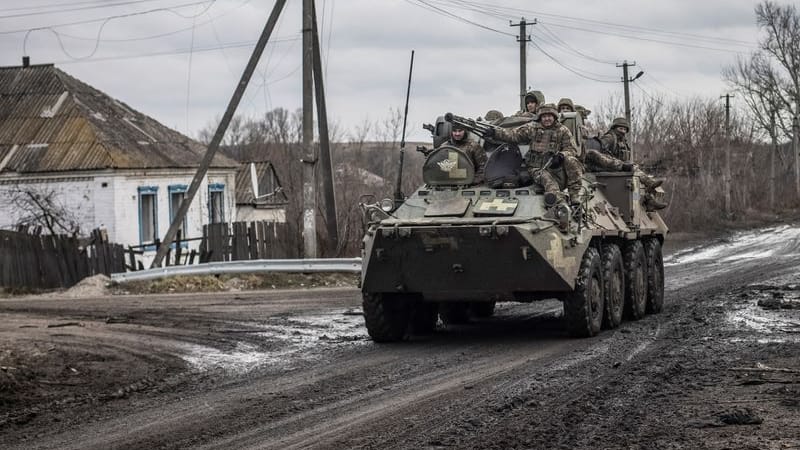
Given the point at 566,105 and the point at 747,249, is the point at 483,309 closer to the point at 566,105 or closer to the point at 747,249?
the point at 566,105

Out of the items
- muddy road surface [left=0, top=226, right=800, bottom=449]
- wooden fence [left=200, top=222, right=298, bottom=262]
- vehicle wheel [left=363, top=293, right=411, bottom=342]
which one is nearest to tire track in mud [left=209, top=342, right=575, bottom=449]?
muddy road surface [left=0, top=226, right=800, bottom=449]

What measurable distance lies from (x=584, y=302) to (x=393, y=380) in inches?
137

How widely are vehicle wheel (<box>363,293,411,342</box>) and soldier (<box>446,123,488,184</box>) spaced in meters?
1.74

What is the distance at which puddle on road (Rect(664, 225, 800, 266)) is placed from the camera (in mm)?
27594

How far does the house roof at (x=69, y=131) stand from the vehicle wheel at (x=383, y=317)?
1787cm

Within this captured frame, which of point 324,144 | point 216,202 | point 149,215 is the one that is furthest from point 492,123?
point 216,202

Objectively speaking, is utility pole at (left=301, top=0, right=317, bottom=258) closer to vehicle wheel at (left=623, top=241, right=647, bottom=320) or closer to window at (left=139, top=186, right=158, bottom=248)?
vehicle wheel at (left=623, top=241, right=647, bottom=320)

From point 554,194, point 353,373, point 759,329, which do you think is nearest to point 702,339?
point 759,329

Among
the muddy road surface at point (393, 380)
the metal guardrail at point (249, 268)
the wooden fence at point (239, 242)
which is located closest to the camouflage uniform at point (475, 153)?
the muddy road surface at point (393, 380)

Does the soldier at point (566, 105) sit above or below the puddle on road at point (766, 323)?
above

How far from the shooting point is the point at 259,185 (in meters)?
51.8

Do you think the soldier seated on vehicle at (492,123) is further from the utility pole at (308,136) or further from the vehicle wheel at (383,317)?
the utility pole at (308,136)

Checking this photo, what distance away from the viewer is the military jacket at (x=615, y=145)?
679 inches

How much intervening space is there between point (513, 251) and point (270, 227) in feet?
44.8
